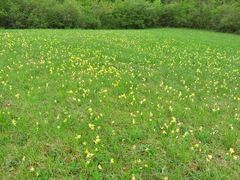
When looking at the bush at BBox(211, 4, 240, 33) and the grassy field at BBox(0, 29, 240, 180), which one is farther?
the bush at BBox(211, 4, 240, 33)

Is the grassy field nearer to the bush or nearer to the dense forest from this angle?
the dense forest

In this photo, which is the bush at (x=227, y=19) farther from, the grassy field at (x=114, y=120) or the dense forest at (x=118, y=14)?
the grassy field at (x=114, y=120)

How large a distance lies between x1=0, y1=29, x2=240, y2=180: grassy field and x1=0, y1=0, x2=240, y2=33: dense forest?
35.4 metres

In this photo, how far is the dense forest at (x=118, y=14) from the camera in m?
44.4

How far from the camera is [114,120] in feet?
21.9

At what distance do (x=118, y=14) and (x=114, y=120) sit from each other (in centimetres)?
4853

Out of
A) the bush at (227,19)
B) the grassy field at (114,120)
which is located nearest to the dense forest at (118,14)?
the bush at (227,19)

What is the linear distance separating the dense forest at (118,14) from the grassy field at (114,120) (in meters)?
35.4

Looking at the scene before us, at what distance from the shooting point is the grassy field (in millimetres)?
5199

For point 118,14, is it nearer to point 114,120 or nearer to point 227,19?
point 227,19

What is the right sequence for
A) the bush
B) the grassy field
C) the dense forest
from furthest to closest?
the bush
the dense forest
the grassy field

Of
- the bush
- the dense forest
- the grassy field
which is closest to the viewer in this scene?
the grassy field

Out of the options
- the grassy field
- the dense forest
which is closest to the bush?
the dense forest

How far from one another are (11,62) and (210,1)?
59977 millimetres
